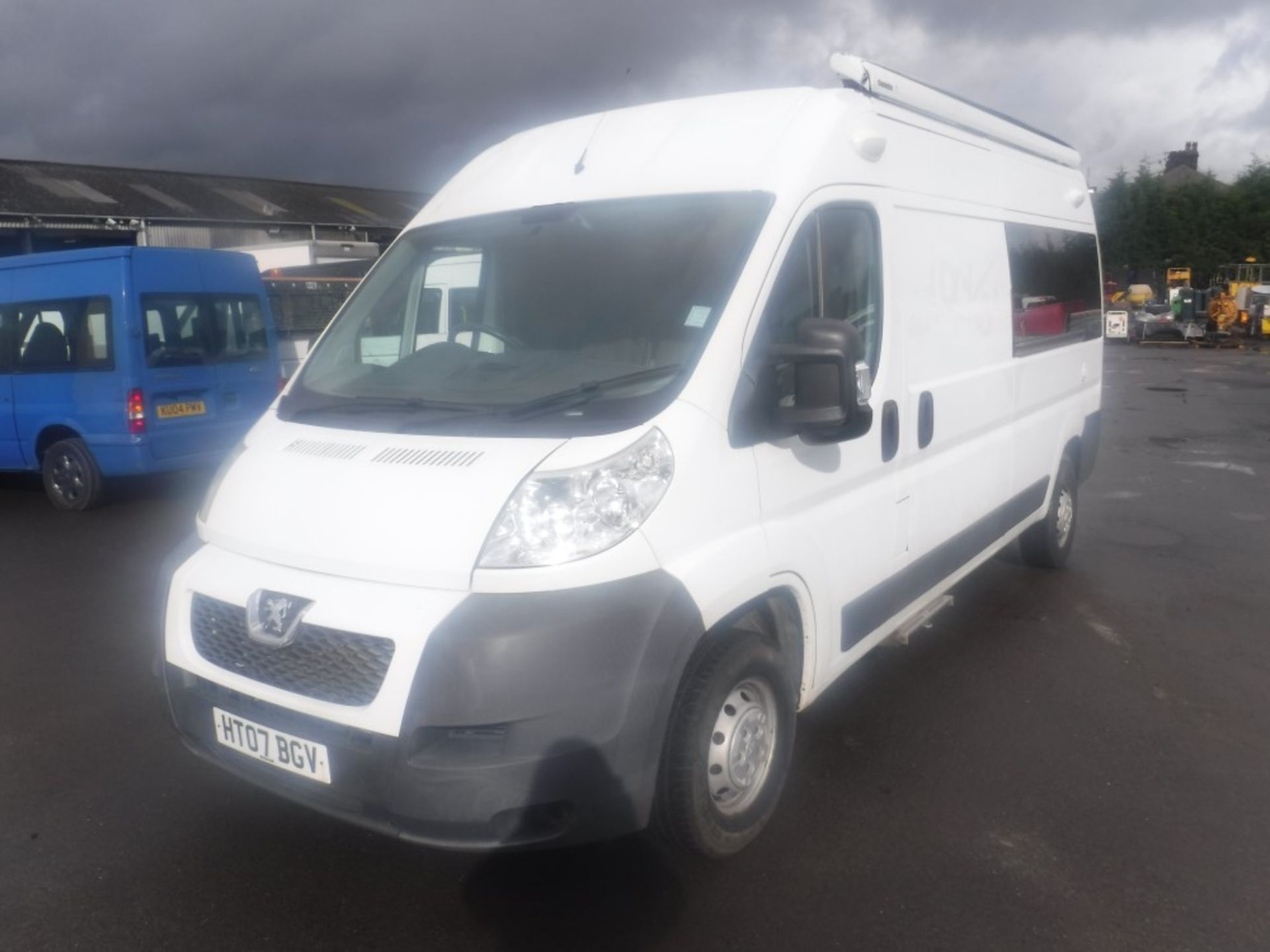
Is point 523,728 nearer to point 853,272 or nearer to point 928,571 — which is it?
point 853,272

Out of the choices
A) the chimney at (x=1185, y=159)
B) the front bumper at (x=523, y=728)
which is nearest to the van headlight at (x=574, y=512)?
the front bumper at (x=523, y=728)

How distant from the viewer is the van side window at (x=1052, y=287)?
5.31 metres

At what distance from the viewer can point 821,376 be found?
3137 mm

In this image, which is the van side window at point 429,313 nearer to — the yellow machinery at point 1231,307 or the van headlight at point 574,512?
the van headlight at point 574,512

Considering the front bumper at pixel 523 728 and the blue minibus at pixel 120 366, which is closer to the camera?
the front bumper at pixel 523 728

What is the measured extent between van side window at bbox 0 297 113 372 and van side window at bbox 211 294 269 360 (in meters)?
0.99

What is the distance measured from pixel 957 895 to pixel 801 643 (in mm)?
872

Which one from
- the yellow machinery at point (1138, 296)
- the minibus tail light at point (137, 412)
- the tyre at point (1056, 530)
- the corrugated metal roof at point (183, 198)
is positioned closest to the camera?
the tyre at point (1056, 530)

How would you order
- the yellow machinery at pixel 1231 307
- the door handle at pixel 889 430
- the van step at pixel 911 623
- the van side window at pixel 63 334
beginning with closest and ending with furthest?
the door handle at pixel 889 430, the van step at pixel 911 623, the van side window at pixel 63 334, the yellow machinery at pixel 1231 307

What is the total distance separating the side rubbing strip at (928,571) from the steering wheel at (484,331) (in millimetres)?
1462

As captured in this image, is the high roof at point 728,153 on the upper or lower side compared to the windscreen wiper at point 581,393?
upper

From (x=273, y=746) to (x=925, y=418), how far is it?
2610 mm

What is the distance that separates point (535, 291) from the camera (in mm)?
3705

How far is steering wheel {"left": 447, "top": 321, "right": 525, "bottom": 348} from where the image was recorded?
3613mm
